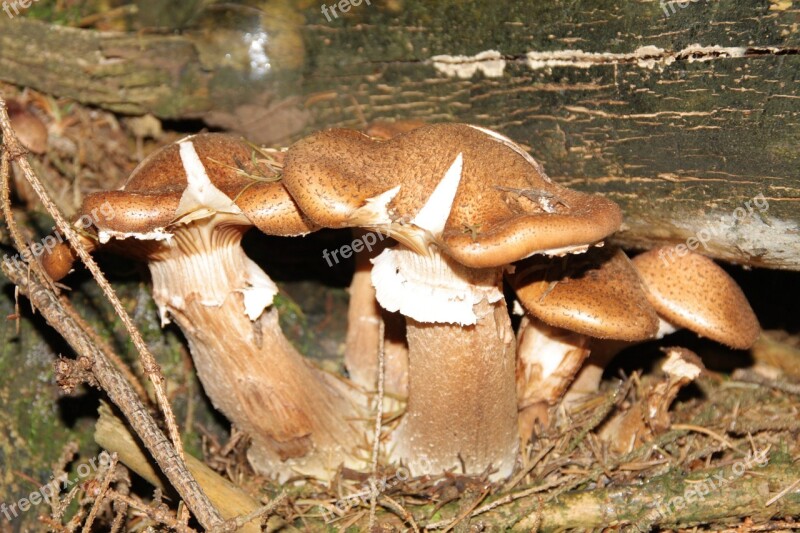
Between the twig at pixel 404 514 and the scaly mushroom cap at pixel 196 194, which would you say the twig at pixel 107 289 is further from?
the twig at pixel 404 514

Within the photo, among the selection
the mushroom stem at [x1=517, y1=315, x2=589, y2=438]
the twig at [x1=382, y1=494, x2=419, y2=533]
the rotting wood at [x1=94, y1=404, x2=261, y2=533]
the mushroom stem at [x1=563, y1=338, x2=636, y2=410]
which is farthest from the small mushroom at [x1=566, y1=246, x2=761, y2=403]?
the rotting wood at [x1=94, y1=404, x2=261, y2=533]

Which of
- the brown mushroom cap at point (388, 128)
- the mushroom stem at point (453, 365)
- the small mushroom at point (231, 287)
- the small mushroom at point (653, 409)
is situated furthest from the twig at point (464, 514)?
the brown mushroom cap at point (388, 128)

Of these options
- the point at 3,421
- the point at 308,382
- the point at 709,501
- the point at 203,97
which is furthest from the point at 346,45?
the point at 709,501

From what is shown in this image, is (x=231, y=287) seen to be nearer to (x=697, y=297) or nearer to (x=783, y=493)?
(x=697, y=297)

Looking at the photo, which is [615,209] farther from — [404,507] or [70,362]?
[70,362]

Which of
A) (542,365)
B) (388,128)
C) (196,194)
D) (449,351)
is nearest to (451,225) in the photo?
(449,351)
